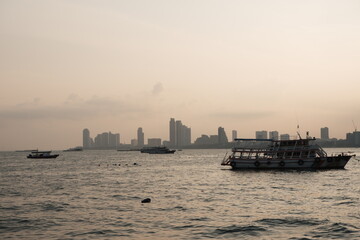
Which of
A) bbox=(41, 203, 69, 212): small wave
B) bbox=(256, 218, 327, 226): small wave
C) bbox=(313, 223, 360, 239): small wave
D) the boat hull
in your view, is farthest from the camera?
the boat hull

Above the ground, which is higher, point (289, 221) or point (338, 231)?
point (289, 221)

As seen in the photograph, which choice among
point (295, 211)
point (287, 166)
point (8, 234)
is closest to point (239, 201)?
point (295, 211)

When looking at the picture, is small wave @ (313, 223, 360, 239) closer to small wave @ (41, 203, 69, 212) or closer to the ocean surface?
the ocean surface

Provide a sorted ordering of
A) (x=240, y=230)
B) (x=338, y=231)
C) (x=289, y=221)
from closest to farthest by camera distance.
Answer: (x=338, y=231) → (x=240, y=230) → (x=289, y=221)

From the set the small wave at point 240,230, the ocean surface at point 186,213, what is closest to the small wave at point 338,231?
the ocean surface at point 186,213

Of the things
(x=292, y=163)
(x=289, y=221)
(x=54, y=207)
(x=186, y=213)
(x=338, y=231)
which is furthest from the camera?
(x=292, y=163)

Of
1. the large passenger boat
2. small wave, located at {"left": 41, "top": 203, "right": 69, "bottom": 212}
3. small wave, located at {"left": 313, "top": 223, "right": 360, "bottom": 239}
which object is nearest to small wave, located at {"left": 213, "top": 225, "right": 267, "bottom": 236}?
small wave, located at {"left": 313, "top": 223, "right": 360, "bottom": 239}

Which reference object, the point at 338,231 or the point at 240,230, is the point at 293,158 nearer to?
the point at 338,231

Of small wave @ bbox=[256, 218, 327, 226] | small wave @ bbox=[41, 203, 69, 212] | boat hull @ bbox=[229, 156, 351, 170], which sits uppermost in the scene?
boat hull @ bbox=[229, 156, 351, 170]

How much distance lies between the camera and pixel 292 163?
274 feet

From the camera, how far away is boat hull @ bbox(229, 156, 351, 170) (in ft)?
272

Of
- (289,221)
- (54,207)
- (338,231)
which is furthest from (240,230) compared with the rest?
(54,207)

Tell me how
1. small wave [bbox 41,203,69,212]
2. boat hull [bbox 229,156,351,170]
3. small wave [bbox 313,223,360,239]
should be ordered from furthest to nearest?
boat hull [bbox 229,156,351,170], small wave [bbox 41,203,69,212], small wave [bbox 313,223,360,239]

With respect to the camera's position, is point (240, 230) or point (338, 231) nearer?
point (338, 231)
